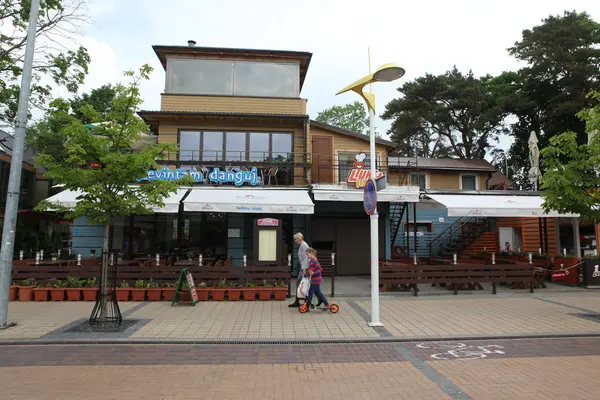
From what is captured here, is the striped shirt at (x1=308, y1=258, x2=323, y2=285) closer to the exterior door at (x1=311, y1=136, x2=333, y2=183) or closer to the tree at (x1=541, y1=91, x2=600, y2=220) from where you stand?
the tree at (x1=541, y1=91, x2=600, y2=220)

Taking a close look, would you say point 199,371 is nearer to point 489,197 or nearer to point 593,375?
point 593,375

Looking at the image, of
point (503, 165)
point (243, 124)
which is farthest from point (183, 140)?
point (503, 165)

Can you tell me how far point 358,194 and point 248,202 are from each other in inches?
161

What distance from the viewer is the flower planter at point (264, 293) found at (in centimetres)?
1035

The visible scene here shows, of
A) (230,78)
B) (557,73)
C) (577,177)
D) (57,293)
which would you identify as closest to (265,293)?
(57,293)

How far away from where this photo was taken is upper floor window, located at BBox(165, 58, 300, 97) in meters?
16.0

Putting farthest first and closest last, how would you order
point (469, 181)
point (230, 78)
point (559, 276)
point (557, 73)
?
point (557, 73), point (469, 181), point (230, 78), point (559, 276)

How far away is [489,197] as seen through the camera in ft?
51.4

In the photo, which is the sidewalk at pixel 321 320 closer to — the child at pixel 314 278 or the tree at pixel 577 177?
the child at pixel 314 278

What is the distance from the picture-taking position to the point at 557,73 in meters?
26.4

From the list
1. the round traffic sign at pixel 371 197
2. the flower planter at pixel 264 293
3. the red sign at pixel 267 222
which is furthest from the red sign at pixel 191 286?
the round traffic sign at pixel 371 197

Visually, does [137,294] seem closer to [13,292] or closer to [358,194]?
[13,292]

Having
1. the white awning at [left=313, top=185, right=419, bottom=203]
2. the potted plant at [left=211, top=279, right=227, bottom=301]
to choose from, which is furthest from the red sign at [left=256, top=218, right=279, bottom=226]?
the white awning at [left=313, top=185, right=419, bottom=203]

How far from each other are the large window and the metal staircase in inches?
444
